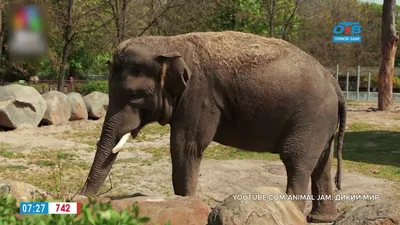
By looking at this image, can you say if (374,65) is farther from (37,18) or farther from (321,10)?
(37,18)

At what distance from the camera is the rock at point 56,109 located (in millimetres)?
16500

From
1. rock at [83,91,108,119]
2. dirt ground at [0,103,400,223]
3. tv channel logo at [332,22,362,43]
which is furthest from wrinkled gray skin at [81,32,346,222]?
tv channel logo at [332,22,362,43]

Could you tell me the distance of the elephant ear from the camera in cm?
577

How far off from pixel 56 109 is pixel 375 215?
13.7 meters

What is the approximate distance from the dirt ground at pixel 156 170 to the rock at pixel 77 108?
2028mm

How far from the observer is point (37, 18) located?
21.2 feet

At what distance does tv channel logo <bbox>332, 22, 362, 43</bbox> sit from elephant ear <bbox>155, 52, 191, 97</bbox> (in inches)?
1191

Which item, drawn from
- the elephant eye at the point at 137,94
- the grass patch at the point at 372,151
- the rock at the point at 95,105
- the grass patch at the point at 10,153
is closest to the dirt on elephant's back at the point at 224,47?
the elephant eye at the point at 137,94

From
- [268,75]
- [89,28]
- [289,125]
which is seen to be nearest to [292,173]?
[289,125]

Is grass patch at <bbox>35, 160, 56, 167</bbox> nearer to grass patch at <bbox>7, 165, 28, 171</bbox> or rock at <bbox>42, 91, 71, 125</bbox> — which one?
grass patch at <bbox>7, 165, 28, 171</bbox>

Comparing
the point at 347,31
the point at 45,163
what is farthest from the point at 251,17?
the point at 45,163

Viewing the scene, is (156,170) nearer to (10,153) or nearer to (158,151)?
(158,151)

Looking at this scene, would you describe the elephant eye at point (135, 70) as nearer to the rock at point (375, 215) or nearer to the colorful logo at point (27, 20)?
the colorful logo at point (27, 20)

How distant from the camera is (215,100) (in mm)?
5871
